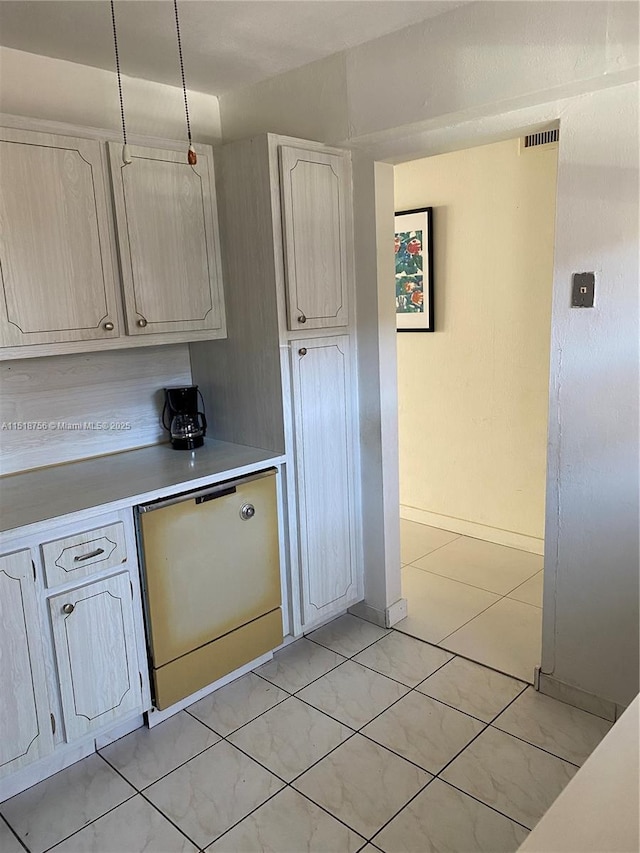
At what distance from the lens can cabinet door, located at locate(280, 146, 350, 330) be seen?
8.22ft

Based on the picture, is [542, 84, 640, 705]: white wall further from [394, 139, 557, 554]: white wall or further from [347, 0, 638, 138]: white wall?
[394, 139, 557, 554]: white wall

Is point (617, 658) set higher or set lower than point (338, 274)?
lower

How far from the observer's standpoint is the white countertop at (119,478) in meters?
2.10

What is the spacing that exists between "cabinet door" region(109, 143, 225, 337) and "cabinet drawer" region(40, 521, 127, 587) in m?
0.80

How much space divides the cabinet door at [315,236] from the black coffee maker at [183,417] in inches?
22.9

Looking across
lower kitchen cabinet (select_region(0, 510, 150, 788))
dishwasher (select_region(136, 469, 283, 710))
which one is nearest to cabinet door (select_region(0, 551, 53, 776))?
lower kitchen cabinet (select_region(0, 510, 150, 788))

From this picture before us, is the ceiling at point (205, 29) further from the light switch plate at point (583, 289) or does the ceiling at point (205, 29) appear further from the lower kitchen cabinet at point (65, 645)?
the lower kitchen cabinet at point (65, 645)

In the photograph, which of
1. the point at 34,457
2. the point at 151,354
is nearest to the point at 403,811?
the point at 34,457

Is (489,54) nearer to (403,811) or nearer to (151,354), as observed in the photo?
(151,354)

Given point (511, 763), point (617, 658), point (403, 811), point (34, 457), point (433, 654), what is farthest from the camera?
point (433, 654)

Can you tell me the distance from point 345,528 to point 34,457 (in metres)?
1.35

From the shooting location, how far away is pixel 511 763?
6.92ft

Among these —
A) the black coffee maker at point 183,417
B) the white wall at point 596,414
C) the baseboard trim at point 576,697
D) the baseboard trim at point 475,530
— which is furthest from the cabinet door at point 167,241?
the baseboard trim at point 475,530

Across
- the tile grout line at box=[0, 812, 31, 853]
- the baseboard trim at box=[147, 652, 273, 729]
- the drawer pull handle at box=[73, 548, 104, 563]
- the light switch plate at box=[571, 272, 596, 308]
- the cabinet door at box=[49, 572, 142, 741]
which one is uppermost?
the light switch plate at box=[571, 272, 596, 308]
